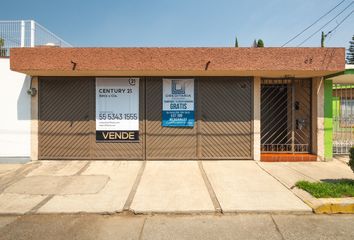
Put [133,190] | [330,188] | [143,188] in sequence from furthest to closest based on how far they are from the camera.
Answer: [143,188], [133,190], [330,188]

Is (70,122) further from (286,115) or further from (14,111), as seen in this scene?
(286,115)

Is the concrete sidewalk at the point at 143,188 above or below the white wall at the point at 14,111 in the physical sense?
below

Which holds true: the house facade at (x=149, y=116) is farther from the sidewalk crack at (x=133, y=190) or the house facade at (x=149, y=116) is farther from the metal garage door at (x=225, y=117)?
the sidewalk crack at (x=133, y=190)

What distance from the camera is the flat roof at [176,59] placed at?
773 centimetres

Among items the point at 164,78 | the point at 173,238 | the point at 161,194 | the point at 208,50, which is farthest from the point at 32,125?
the point at 173,238

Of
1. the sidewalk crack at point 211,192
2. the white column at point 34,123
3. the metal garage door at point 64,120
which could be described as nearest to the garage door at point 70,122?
the metal garage door at point 64,120

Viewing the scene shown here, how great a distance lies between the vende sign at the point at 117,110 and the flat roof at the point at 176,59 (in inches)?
39.0

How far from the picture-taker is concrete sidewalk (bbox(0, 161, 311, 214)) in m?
5.12

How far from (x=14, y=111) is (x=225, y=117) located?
6.58m

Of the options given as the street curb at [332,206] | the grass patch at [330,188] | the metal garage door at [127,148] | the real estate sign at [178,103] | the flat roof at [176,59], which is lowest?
the street curb at [332,206]

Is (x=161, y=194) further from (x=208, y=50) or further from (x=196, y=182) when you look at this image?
(x=208, y=50)

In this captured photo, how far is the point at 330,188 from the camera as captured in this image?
18.8 ft

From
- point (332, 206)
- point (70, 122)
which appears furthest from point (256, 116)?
point (70, 122)

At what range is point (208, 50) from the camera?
7805mm
